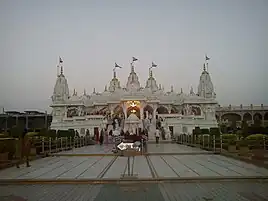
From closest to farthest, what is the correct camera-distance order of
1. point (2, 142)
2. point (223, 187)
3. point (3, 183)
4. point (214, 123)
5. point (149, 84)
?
point (223, 187) < point (3, 183) < point (2, 142) < point (214, 123) < point (149, 84)

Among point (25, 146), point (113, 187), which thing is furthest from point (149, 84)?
point (113, 187)

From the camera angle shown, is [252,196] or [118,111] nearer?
[252,196]

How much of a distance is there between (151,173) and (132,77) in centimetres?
6159

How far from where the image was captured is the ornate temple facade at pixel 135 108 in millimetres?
54781

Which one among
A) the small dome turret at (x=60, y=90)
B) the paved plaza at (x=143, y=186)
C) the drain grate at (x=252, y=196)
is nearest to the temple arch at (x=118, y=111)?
the small dome turret at (x=60, y=90)

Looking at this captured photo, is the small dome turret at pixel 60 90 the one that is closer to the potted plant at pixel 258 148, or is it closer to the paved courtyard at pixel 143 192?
the potted plant at pixel 258 148

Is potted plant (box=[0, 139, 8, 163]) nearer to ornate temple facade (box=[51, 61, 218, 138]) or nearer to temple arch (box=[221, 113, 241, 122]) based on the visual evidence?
ornate temple facade (box=[51, 61, 218, 138])

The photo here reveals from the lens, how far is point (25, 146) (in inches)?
586

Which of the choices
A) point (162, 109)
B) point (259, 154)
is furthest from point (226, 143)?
point (162, 109)

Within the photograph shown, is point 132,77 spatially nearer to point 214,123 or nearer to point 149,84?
point 149,84

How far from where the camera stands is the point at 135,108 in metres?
59.6

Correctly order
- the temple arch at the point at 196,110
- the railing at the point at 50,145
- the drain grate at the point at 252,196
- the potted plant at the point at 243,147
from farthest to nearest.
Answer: the temple arch at the point at 196,110
the railing at the point at 50,145
the potted plant at the point at 243,147
the drain grate at the point at 252,196

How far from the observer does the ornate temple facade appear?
54.8 m

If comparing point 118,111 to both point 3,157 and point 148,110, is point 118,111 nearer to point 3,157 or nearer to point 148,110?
point 148,110
